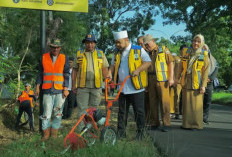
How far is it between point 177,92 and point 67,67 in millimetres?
5220

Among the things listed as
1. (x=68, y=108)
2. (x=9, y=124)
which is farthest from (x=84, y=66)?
(x=68, y=108)

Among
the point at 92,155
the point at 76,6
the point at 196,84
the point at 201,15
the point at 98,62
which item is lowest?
the point at 92,155

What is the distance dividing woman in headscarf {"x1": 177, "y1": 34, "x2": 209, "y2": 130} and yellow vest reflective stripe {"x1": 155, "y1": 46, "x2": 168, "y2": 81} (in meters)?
0.66

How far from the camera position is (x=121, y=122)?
20.3ft

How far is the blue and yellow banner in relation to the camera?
6.18 m

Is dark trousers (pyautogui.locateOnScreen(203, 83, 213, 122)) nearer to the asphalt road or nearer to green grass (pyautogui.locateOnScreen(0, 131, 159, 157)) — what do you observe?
the asphalt road

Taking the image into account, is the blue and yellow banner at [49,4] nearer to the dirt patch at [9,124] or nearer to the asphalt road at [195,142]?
the asphalt road at [195,142]

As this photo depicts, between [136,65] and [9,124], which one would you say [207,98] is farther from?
[9,124]

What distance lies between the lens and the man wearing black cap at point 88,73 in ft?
21.1

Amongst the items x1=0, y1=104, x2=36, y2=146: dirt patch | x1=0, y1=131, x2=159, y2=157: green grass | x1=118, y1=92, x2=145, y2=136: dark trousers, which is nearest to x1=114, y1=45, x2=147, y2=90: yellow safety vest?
x1=118, y1=92, x2=145, y2=136: dark trousers

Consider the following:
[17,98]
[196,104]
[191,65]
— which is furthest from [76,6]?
[17,98]

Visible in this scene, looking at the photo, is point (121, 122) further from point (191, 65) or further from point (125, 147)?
point (191, 65)

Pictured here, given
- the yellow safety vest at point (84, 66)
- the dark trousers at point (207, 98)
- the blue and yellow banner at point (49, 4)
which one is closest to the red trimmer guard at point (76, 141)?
the yellow safety vest at point (84, 66)

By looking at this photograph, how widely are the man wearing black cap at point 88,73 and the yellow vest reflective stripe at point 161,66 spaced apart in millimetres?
1305
